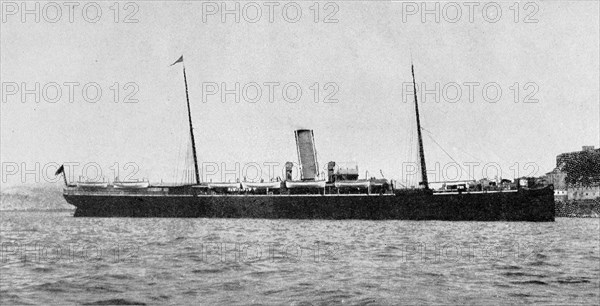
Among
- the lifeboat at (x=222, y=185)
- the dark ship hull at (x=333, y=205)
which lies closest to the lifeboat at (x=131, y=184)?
the dark ship hull at (x=333, y=205)

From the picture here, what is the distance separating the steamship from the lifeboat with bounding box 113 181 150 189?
0.10m

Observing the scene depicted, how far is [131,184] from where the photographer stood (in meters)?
51.3

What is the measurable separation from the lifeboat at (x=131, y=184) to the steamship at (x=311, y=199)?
0.33 feet

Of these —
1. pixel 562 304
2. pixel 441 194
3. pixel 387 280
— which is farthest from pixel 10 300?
pixel 441 194

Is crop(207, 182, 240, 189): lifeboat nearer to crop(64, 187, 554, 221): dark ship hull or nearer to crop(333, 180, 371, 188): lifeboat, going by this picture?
crop(64, 187, 554, 221): dark ship hull

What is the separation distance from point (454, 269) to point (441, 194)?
2792cm

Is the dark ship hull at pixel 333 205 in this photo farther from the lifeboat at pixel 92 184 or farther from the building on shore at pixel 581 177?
the building on shore at pixel 581 177

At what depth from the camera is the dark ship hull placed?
39250 millimetres

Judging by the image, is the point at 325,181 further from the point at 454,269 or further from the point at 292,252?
the point at 454,269

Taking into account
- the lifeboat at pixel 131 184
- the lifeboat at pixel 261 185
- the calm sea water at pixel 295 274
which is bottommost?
the calm sea water at pixel 295 274

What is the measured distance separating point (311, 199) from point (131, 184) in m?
17.2

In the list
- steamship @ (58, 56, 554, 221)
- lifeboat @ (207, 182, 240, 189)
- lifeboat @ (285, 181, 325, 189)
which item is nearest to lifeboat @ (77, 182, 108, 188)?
steamship @ (58, 56, 554, 221)

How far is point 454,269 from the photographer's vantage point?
13258 mm

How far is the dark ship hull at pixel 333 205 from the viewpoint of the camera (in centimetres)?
3925
